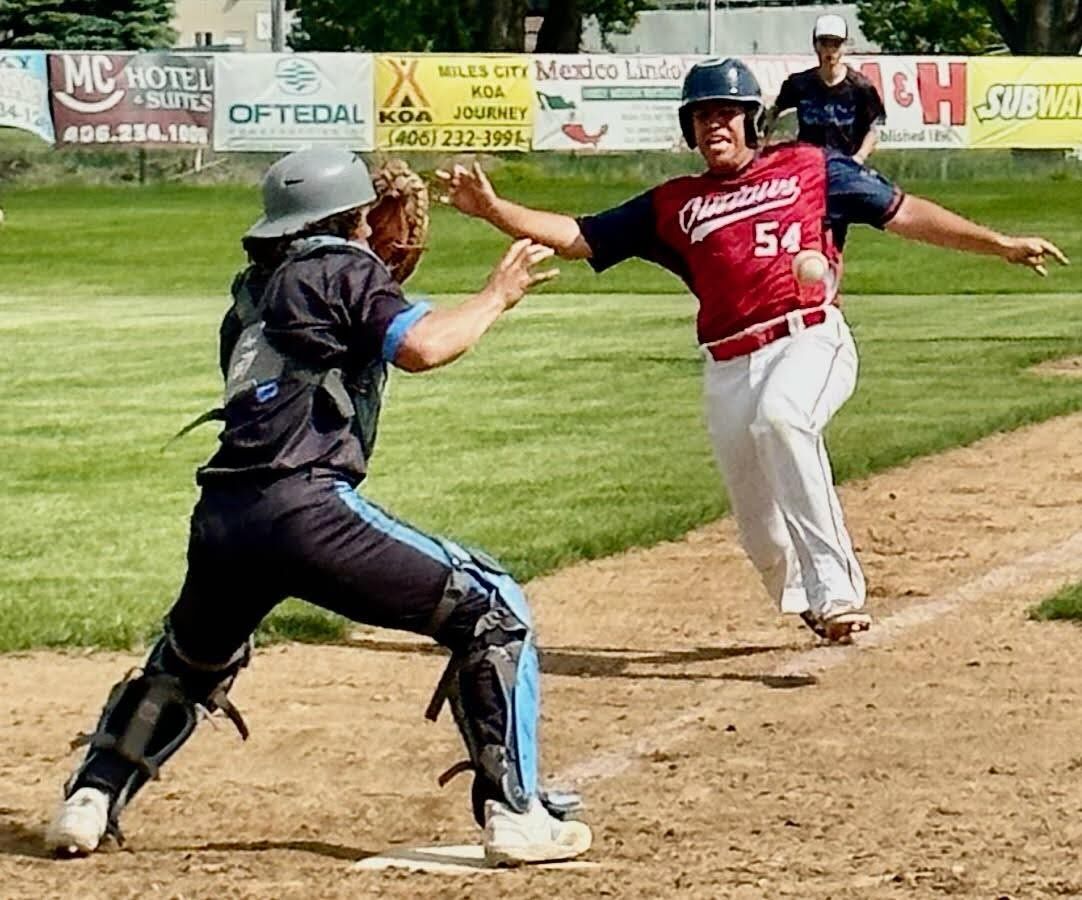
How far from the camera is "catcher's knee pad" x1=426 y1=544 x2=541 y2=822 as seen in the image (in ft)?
18.1

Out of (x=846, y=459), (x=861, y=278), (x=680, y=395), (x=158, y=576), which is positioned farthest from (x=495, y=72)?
(x=158, y=576)

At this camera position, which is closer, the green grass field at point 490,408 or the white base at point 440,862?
the white base at point 440,862

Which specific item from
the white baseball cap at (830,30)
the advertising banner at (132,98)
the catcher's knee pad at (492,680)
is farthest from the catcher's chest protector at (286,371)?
the advertising banner at (132,98)

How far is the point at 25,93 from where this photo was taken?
37.6 meters

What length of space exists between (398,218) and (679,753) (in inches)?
73.7

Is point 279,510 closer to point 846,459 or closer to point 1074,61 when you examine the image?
point 846,459

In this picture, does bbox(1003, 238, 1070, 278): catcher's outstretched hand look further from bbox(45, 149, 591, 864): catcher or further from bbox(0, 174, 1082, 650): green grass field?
bbox(45, 149, 591, 864): catcher

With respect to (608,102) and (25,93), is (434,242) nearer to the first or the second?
(25,93)

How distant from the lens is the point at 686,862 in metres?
5.55

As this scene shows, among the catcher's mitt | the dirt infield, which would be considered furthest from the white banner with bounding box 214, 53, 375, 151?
the catcher's mitt

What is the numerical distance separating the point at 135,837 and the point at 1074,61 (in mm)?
36005

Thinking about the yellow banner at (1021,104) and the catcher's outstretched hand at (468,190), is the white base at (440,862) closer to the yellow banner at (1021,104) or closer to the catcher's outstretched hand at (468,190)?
the catcher's outstretched hand at (468,190)

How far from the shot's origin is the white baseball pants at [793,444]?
784 cm

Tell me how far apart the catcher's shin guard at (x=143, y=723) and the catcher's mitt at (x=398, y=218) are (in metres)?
0.93
